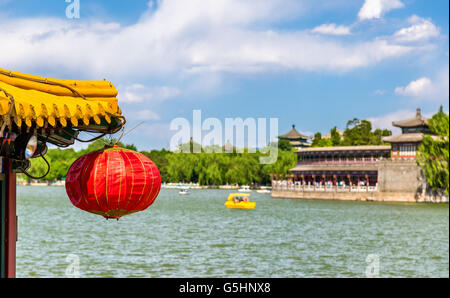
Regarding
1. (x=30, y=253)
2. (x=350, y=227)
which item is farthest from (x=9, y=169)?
(x=350, y=227)

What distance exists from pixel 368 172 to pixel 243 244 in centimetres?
2245

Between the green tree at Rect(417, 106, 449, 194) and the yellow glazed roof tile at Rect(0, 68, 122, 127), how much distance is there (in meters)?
33.2

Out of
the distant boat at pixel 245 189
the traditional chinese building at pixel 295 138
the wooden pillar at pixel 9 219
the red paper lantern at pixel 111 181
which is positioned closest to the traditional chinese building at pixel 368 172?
the distant boat at pixel 245 189

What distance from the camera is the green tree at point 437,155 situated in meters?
34.3

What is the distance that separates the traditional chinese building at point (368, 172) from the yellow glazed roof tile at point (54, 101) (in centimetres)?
3781

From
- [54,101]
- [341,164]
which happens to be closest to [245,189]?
[341,164]

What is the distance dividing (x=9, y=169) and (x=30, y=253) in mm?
15493

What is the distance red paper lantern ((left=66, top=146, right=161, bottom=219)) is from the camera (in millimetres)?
3279

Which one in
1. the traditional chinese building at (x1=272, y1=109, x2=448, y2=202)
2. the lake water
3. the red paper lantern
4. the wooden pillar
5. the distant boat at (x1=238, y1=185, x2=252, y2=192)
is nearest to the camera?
the red paper lantern

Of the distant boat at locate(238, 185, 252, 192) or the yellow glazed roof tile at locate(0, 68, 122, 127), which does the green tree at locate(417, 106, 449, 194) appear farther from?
the yellow glazed roof tile at locate(0, 68, 122, 127)

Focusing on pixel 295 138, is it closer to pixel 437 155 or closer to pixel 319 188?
pixel 319 188

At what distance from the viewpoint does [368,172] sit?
4166 centimetres

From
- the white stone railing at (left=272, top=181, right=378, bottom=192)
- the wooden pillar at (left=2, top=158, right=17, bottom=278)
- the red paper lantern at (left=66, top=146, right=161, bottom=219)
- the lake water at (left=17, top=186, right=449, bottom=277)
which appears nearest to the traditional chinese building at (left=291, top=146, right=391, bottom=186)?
the white stone railing at (left=272, top=181, right=378, bottom=192)
